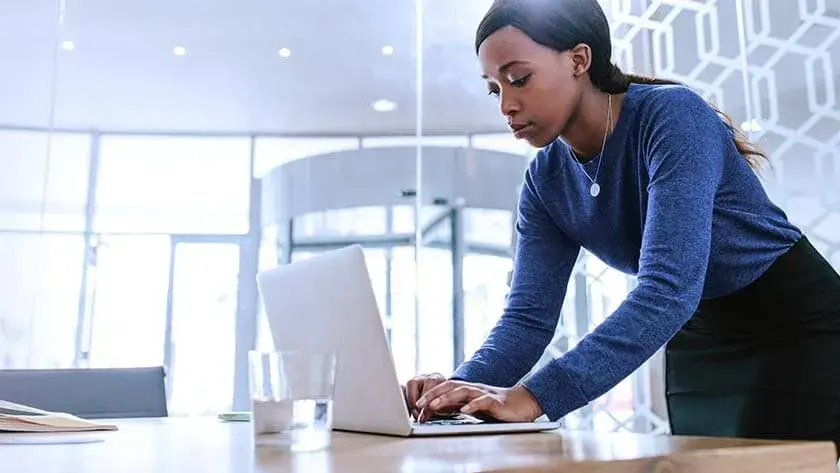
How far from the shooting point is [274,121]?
20.0 ft

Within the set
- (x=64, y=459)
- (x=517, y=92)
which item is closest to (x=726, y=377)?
(x=517, y=92)

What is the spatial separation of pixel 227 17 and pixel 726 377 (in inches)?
178

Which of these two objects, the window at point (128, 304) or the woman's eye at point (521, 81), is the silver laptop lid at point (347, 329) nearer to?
the woman's eye at point (521, 81)

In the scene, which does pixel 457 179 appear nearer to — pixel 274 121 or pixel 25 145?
pixel 274 121

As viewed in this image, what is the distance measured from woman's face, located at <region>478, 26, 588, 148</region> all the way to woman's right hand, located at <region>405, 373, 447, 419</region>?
0.40 metres

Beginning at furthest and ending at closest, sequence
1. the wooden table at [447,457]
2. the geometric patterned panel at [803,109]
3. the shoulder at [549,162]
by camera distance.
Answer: the geometric patterned panel at [803,109] → the shoulder at [549,162] → the wooden table at [447,457]

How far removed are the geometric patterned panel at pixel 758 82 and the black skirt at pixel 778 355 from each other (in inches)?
49.0

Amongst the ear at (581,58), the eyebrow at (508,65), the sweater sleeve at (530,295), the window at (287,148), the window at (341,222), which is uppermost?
the window at (287,148)

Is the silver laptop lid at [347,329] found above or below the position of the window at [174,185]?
below

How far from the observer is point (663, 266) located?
93cm

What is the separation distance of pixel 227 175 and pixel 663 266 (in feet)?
17.8

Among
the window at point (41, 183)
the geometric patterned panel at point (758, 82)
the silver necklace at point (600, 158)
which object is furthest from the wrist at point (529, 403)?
the window at point (41, 183)

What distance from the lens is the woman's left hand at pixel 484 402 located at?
2.89ft

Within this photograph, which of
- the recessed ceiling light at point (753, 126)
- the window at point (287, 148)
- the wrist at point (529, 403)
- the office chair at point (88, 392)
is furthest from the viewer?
the window at point (287, 148)
